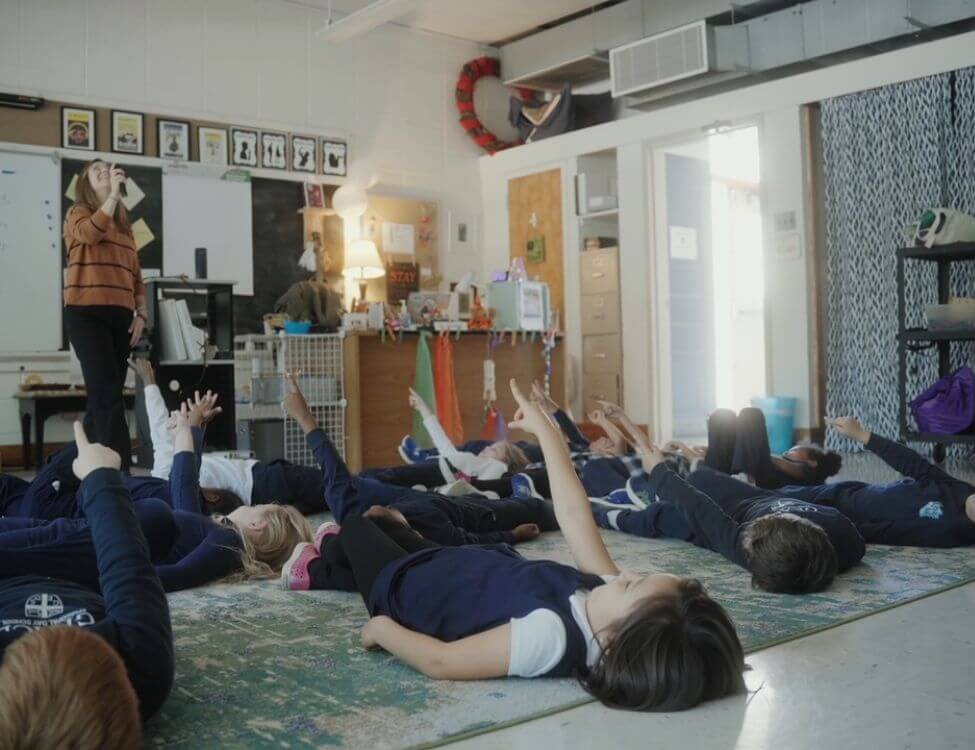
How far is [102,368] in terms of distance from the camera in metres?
4.17

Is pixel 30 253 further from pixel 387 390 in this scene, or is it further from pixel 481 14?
pixel 481 14

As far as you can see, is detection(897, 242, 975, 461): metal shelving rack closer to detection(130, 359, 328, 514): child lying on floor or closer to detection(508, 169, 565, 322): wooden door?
detection(508, 169, 565, 322): wooden door

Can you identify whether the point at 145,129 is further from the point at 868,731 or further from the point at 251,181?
the point at 868,731

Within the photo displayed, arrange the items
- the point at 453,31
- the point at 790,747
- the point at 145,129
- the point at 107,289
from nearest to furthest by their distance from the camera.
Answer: the point at 790,747
the point at 107,289
the point at 145,129
the point at 453,31

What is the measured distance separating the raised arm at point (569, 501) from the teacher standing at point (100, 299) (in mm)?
2823

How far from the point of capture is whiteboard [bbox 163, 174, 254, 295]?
708 centimetres

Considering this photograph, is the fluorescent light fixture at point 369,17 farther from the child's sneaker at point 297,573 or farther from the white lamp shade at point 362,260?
the child's sneaker at point 297,573

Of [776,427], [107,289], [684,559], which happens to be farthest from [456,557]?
[776,427]

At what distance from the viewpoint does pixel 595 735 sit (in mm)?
1450

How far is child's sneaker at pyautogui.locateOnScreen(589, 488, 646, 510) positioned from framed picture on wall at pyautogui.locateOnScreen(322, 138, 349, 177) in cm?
511

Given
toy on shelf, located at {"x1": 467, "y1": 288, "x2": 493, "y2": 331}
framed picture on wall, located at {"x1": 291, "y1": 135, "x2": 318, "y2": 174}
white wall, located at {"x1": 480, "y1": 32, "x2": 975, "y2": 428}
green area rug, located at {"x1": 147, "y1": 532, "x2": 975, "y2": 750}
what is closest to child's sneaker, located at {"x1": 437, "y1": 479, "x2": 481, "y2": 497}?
green area rug, located at {"x1": 147, "y1": 532, "x2": 975, "y2": 750}

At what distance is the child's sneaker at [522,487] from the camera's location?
12.0 feet

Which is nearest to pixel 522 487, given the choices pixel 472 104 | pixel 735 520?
pixel 735 520

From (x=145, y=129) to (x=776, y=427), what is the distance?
4.97 m
